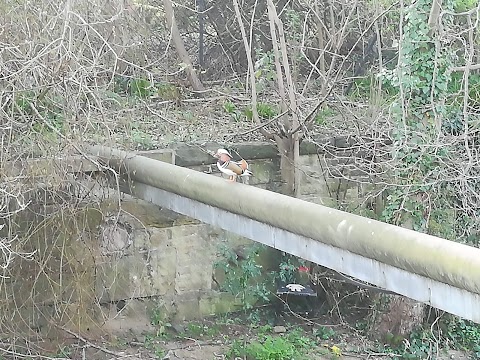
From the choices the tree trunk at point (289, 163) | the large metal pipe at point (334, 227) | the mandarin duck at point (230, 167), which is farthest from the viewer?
the tree trunk at point (289, 163)

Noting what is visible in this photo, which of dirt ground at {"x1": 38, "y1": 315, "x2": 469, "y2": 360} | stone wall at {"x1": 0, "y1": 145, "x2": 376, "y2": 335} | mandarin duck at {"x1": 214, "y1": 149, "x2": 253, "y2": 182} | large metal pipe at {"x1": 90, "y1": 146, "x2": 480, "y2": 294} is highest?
mandarin duck at {"x1": 214, "y1": 149, "x2": 253, "y2": 182}

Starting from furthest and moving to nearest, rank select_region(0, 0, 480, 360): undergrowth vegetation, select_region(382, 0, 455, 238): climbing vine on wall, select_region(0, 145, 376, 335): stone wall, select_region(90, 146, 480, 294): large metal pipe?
select_region(382, 0, 455, 238): climbing vine on wall < select_region(0, 145, 376, 335): stone wall < select_region(0, 0, 480, 360): undergrowth vegetation < select_region(90, 146, 480, 294): large metal pipe

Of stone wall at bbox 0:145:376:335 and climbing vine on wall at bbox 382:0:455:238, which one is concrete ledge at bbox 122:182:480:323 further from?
climbing vine on wall at bbox 382:0:455:238

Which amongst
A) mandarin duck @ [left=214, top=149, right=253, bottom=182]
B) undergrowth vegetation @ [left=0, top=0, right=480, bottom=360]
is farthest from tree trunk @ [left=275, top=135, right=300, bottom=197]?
mandarin duck @ [left=214, top=149, right=253, bottom=182]

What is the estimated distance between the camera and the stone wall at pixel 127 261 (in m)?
5.16

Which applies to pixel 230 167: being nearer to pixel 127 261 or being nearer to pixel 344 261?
pixel 344 261

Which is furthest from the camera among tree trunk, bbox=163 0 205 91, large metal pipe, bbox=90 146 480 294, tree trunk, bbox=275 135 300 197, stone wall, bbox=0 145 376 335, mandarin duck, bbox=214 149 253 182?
tree trunk, bbox=163 0 205 91

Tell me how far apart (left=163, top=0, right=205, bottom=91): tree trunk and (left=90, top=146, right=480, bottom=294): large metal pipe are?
3.25m

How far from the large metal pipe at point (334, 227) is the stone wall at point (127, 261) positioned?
1002 mm

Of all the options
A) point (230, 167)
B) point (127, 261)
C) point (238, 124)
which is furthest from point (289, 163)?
point (230, 167)

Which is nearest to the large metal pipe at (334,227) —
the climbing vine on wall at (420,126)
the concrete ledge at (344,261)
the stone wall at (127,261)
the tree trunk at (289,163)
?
the concrete ledge at (344,261)

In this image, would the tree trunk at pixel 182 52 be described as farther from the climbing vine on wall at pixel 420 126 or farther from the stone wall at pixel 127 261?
the climbing vine on wall at pixel 420 126

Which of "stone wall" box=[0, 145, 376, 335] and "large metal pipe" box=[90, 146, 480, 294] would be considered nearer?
"large metal pipe" box=[90, 146, 480, 294]

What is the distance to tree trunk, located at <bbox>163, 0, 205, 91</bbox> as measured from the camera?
744 cm
